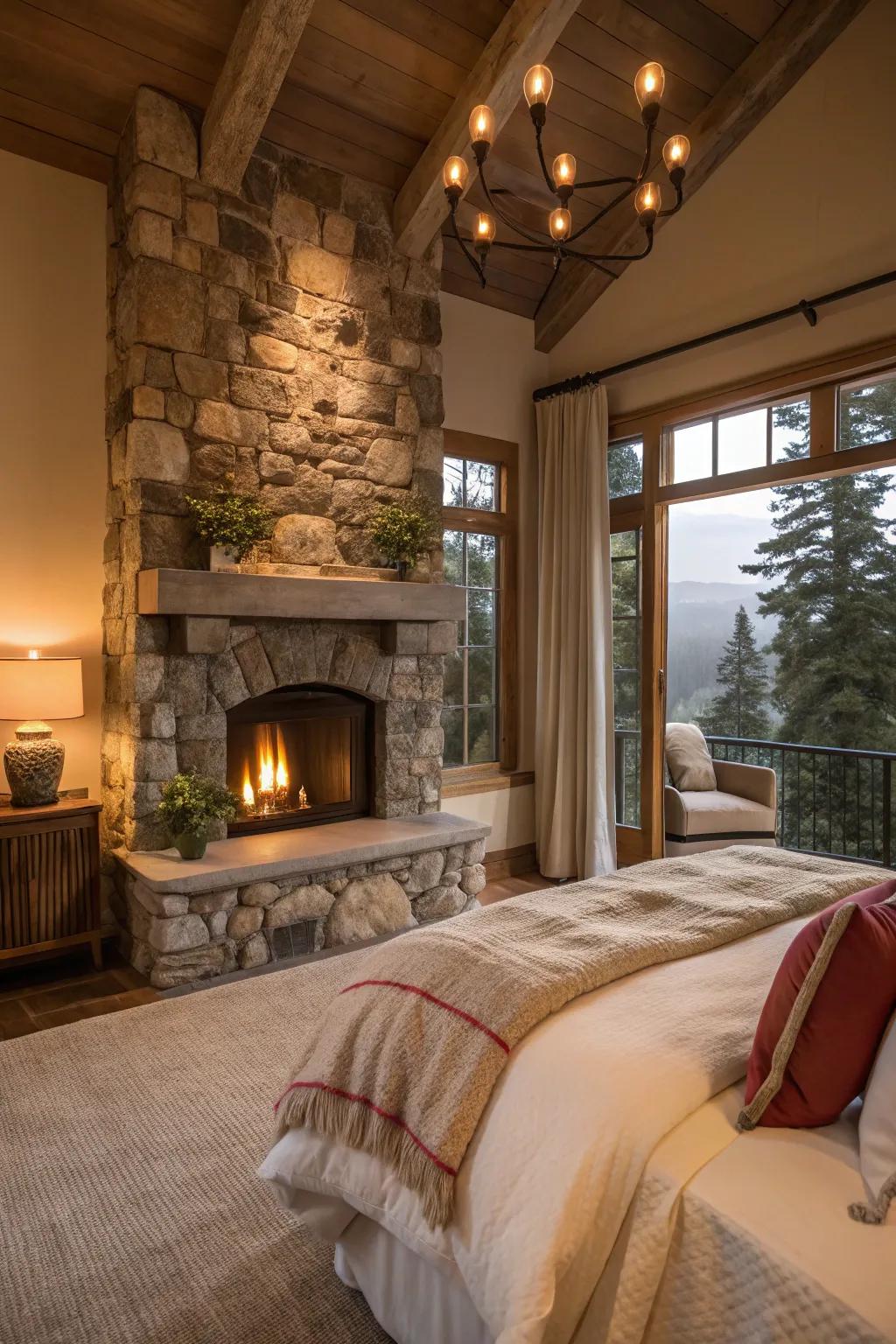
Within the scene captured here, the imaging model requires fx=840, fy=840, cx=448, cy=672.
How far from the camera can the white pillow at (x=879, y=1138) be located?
1117 millimetres

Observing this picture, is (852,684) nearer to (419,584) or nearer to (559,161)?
(419,584)

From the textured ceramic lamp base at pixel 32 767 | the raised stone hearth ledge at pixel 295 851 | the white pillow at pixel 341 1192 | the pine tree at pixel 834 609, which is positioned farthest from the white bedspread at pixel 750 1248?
the pine tree at pixel 834 609

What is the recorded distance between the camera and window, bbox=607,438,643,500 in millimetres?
5035

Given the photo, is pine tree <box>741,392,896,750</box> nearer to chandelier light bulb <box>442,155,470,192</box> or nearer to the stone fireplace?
the stone fireplace

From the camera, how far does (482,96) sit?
3738mm

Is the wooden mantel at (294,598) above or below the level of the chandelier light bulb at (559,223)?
below

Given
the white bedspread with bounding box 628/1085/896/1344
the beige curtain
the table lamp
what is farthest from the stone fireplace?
the white bedspread with bounding box 628/1085/896/1344

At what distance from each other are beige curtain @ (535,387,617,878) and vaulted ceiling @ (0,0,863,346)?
127 centimetres

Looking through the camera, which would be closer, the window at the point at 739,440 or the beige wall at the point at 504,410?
the window at the point at 739,440

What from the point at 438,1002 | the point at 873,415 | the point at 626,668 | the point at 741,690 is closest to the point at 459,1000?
the point at 438,1002

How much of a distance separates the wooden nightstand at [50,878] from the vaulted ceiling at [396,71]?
2.86 metres

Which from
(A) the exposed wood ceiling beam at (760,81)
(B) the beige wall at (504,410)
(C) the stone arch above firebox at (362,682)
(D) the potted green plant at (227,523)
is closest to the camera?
(D) the potted green plant at (227,523)

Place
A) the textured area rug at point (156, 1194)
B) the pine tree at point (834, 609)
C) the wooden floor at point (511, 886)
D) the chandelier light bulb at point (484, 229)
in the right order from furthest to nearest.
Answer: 1. the pine tree at point (834, 609)
2. the wooden floor at point (511, 886)
3. the chandelier light bulb at point (484, 229)
4. the textured area rug at point (156, 1194)

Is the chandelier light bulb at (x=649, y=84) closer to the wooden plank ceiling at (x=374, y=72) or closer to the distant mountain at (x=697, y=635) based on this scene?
the wooden plank ceiling at (x=374, y=72)
